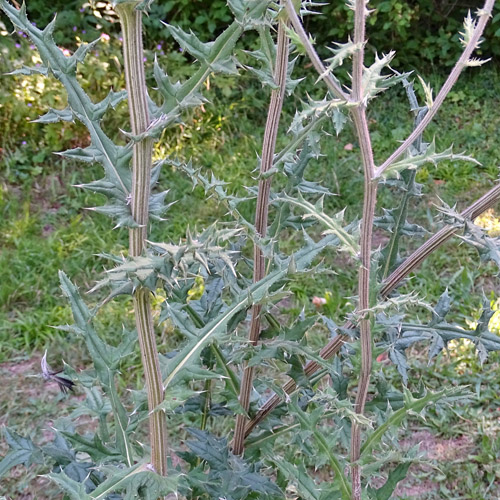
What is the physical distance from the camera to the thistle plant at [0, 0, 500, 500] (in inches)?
40.0

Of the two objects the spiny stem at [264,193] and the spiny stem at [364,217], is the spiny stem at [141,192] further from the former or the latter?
the spiny stem at [364,217]

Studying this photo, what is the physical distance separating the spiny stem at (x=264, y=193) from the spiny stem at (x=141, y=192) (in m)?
0.23

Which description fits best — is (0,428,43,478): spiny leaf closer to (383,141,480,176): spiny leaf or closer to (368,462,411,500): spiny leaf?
(368,462,411,500): spiny leaf

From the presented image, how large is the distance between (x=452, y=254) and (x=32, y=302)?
8.30ft

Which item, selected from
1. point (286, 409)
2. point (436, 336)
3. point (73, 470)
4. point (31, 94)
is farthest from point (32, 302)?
point (436, 336)

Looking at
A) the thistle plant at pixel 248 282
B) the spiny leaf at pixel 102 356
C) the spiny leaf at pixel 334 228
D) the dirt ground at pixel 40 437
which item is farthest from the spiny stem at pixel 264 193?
the dirt ground at pixel 40 437

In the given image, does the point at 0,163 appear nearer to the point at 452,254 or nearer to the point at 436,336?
the point at 452,254

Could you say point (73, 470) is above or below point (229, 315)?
below

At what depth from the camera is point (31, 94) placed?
454 cm

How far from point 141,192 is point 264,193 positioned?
38 centimetres

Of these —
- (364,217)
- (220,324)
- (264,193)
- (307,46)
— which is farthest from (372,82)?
(220,324)

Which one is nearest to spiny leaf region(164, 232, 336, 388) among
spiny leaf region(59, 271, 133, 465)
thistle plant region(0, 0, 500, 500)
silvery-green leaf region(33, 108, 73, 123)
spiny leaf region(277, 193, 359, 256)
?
thistle plant region(0, 0, 500, 500)

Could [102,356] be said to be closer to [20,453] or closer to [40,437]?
[20,453]

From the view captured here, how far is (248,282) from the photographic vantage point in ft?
4.87
